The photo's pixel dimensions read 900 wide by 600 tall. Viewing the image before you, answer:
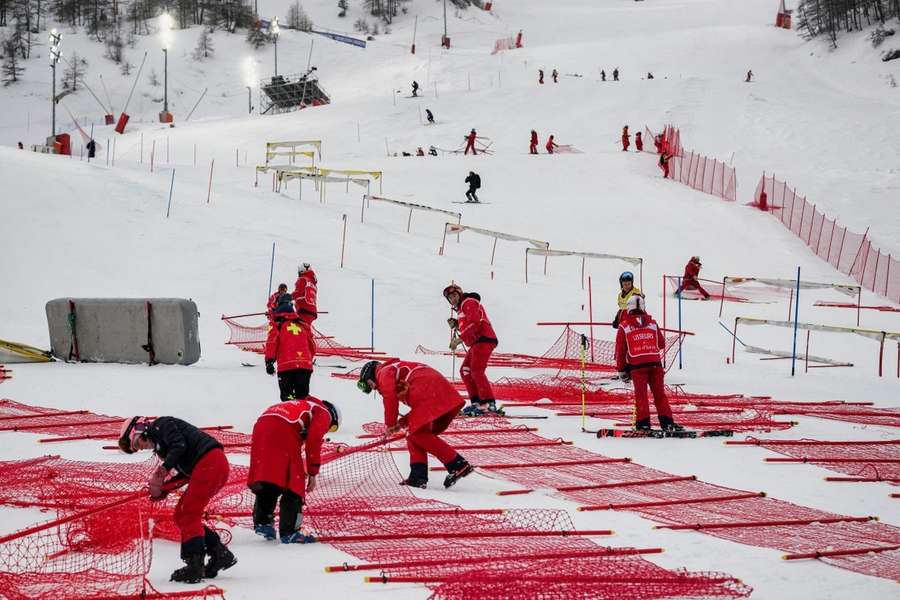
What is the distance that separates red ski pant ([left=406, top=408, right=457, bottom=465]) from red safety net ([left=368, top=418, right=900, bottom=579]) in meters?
0.60

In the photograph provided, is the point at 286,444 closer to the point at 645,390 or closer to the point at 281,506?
the point at 281,506

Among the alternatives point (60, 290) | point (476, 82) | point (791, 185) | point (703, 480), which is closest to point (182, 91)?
point (476, 82)

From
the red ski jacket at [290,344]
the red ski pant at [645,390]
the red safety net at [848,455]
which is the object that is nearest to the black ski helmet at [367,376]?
the red ski jacket at [290,344]

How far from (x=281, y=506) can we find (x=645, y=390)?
5245 mm

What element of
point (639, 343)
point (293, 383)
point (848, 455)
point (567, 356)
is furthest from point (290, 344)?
point (567, 356)

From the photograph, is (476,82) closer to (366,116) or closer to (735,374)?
(366,116)

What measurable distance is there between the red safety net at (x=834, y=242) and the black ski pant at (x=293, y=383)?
17.3m

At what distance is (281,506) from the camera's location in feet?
19.7

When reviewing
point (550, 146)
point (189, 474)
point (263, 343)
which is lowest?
point (263, 343)

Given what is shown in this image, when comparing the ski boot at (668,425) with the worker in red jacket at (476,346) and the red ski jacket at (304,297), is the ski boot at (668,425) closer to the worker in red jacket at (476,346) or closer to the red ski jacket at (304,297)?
the worker in red jacket at (476,346)

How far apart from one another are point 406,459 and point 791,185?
2712cm

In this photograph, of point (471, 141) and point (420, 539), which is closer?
point (420, 539)

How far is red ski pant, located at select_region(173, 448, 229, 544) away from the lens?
528 cm

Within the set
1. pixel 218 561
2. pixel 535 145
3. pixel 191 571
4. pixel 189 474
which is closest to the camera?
pixel 191 571
